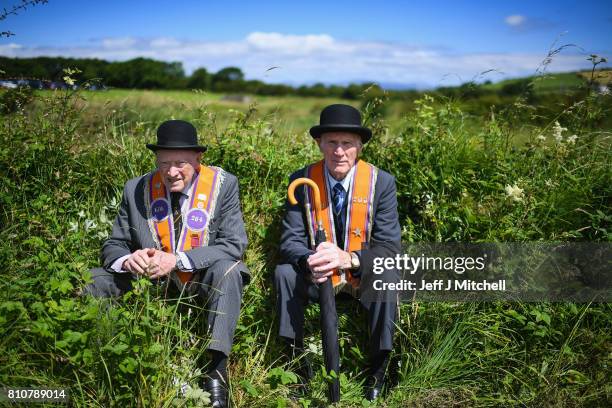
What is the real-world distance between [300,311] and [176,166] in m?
1.52

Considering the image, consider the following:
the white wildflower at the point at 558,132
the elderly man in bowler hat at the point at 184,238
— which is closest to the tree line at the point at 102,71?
the elderly man in bowler hat at the point at 184,238

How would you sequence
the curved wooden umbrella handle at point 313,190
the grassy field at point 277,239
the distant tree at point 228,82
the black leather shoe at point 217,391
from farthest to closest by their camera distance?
the distant tree at point 228,82 → the curved wooden umbrella handle at point 313,190 → the black leather shoe at point 217,391 → the grassy field at point 277,239

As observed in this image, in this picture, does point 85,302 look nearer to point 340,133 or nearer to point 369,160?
point 340,133

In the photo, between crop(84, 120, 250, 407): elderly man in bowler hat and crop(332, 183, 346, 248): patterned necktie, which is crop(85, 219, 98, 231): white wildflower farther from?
crop(332, 183, 346, 248): patterned necktie

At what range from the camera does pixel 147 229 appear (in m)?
3.81

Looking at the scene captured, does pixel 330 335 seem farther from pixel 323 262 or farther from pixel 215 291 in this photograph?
pixel 215 291

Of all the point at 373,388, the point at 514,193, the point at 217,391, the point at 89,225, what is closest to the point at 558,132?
the point at 514,193

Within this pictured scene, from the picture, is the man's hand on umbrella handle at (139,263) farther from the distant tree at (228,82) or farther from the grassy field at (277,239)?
the distant tree at (228,82)

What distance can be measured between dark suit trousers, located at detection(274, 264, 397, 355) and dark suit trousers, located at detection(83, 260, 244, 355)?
1.08ft

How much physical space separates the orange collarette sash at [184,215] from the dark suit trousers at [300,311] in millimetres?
777

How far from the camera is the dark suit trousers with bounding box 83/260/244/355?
129 inches

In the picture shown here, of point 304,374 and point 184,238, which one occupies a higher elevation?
point 184,238

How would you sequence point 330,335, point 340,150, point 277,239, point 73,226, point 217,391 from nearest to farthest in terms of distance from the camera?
point 217,391 → point 330,335 → point 340,150 → point 73,226 → point 277,239

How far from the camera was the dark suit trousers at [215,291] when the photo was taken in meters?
3.27
